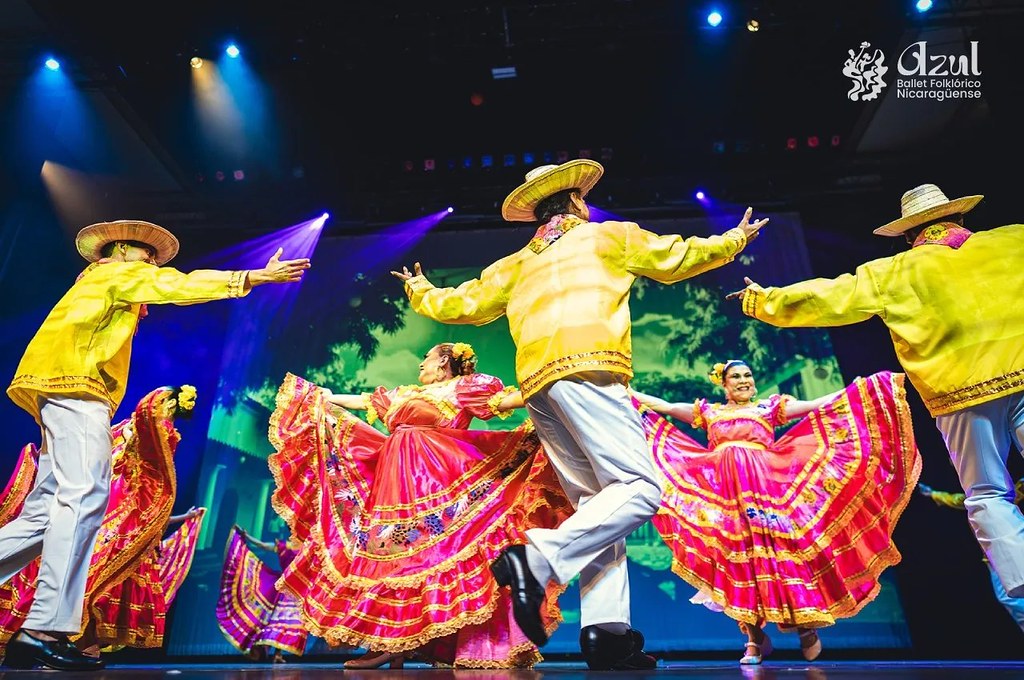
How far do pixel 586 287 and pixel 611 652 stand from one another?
1.19 metres

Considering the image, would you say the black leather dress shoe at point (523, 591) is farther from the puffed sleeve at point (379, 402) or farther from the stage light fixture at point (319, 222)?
the stage light fixture at point (319, 222)

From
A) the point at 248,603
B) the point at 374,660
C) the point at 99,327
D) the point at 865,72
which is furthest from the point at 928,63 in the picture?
the point at 248,603

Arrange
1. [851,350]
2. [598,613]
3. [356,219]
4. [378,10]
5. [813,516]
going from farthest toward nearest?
[356,219]
[851,350]
[378,10]
[813,516]
[598,613]

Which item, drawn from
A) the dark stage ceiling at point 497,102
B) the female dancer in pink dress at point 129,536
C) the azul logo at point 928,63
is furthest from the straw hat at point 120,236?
the azul logo at point 928,63

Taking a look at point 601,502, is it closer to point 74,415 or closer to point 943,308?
point 943,308

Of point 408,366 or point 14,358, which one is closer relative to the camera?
point 14,358

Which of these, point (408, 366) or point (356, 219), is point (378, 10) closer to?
point (356, 219)

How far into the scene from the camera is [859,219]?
6.45 meters

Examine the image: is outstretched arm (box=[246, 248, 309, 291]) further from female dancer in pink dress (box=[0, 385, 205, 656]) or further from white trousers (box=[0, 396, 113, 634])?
female dancer in pink dress (box=[0, 385, 205, 656])

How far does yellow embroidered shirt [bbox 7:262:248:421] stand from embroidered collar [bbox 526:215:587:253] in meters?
1.27

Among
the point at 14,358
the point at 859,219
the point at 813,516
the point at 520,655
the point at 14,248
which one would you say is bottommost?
the point at 520,655

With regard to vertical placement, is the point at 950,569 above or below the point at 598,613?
above

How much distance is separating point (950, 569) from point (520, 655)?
12.8 feet

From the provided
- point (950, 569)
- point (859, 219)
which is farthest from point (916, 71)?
point (950, 569)
